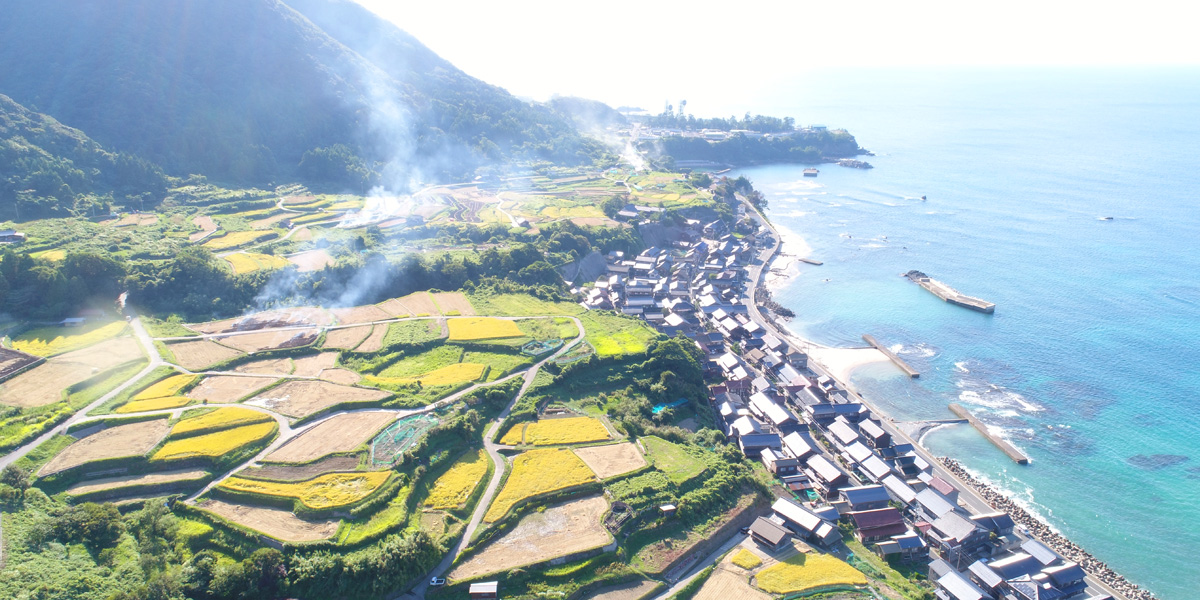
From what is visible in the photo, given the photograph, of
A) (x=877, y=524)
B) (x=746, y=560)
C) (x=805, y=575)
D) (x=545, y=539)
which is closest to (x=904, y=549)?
(x=877, y=524)

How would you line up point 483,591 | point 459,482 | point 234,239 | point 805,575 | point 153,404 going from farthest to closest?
1. point 234,239
2. point 153,404
3. point 459,482
4. point 805,575
5. point 483,591

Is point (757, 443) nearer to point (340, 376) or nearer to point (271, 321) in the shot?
point (340, 376)

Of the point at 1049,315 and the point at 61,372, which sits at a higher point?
the point at 61,372

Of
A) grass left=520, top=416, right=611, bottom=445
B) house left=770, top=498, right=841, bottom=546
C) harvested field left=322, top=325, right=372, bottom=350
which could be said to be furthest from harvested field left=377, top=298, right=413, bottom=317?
house left=770, top=498, right=841, bottom=546

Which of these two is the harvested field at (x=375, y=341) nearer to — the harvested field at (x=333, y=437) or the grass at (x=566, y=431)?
the harvested field at (x=333, y=437)

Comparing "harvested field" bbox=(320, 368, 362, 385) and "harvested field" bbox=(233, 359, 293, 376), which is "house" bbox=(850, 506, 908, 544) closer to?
"harvested field" bbox=(320, 368, 362, 385)

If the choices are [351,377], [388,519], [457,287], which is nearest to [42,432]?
[351,377]

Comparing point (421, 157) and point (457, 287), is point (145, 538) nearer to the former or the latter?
point (457, 287)
